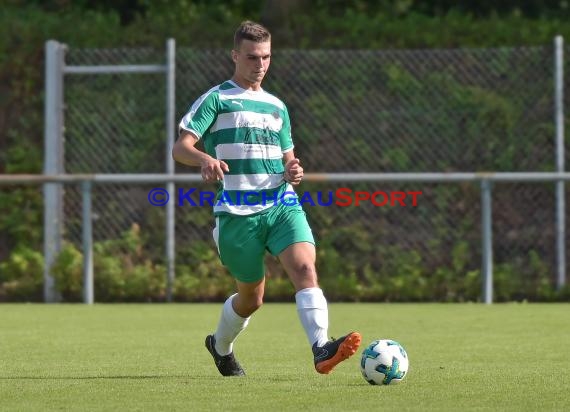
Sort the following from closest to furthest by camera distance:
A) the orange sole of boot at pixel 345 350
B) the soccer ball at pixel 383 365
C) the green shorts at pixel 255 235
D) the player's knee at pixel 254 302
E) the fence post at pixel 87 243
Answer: the orange sole of boot at pixel 345 350 < the soccer ball at pixel 383 365 < the green shorts at pixel 255 235 < the player's knee at pixel 254 302 < the fence post at pixel 87 243

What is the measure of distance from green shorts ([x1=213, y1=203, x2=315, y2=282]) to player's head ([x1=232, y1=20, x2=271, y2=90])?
2.22 feet

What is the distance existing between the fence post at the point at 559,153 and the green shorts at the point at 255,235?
21.6 feet

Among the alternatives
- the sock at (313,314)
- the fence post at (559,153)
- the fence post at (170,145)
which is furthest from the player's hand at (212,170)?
the fence post at (559,153)

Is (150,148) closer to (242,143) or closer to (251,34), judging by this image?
(242,143)

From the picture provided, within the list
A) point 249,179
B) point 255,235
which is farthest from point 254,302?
point 249,179

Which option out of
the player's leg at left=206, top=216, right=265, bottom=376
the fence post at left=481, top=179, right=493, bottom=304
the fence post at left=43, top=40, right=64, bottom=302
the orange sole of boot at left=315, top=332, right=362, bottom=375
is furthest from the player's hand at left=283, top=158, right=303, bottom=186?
the fence post at left=43, top=40, right=64, bottom=302

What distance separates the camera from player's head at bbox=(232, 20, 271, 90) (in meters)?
7.27

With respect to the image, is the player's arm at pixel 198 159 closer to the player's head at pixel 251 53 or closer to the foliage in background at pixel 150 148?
the player's head at pixel 251 53

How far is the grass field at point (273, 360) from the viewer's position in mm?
6145

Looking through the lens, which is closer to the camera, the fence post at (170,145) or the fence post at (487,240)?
the fence post at (487,240)

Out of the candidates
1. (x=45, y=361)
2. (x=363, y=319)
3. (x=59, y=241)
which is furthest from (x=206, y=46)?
Result: (x=45, y=361)

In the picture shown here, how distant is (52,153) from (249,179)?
6796 millimetres

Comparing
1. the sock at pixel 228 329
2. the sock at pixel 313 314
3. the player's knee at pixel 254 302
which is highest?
the sock at pixel 313 314

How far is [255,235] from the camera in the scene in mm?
7270
